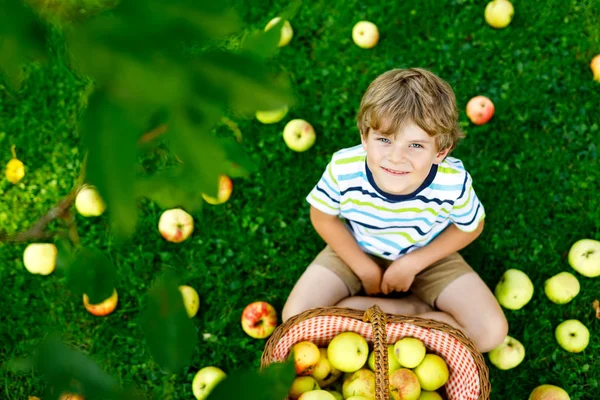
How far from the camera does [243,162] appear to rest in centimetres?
79

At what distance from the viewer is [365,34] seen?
2732mm

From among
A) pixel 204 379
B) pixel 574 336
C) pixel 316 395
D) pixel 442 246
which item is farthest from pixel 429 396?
pixel 204 379

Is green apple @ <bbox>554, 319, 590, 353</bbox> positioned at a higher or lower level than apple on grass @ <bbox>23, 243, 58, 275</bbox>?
higher

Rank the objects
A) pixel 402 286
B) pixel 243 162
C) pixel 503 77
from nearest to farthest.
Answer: pixel 243 162 → pixel 402 286 → pixel 503 77

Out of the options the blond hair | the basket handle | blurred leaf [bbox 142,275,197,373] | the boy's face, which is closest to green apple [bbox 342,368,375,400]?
the basket handle

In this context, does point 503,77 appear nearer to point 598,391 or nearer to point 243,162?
point 598,391

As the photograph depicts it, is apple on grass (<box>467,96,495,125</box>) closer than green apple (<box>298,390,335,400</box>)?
No

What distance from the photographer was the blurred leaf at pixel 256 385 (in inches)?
19.7

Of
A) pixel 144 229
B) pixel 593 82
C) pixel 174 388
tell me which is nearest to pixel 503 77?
pixel 593 82

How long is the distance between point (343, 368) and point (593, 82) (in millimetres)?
1939

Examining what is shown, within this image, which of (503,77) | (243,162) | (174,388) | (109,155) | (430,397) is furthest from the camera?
(503,77)

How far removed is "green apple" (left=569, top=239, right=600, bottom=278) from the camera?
2305 millimetres

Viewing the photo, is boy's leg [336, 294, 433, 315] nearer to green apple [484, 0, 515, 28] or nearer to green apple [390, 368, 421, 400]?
green apple [390, 368, 421, 400]

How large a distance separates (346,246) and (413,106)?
740 millimetres
